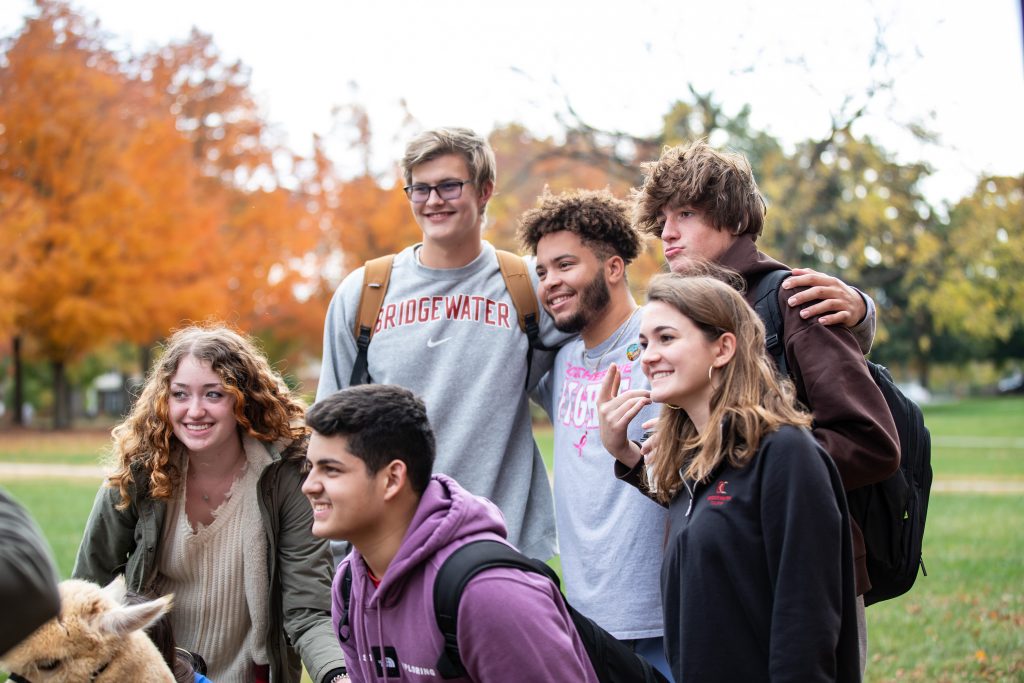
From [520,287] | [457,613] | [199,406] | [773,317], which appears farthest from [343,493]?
[520,287]

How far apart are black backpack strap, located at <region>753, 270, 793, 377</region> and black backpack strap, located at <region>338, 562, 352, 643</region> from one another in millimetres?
Result: 1480

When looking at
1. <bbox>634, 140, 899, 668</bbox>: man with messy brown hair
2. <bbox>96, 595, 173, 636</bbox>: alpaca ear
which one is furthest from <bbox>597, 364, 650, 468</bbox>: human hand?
<bbox>96, 595, 173, 636</bbox>: alpaca ear

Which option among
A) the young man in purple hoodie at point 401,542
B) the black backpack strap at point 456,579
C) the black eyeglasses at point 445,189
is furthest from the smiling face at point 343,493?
the black eyeglasses at point 445,189

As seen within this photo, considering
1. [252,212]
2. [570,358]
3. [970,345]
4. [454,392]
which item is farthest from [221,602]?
[970,345]

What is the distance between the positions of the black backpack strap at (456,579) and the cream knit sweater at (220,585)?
146 cm

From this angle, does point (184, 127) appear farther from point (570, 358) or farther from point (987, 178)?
point (570, 358)

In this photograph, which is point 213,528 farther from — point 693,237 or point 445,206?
point 693,237

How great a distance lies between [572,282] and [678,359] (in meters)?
1.06

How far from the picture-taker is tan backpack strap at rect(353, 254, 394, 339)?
439cm

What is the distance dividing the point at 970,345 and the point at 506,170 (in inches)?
1582

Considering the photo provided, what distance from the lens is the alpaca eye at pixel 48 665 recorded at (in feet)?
10.5

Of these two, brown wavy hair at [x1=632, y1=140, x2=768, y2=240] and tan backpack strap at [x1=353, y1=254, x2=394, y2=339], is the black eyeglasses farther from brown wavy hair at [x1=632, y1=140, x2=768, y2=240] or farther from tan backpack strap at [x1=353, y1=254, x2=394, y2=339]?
brown wavy hair at [x1=632, y1=140, x2=768, y2=240]

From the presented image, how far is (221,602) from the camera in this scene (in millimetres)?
4020

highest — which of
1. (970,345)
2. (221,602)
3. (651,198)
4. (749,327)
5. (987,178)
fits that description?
(987,178)
